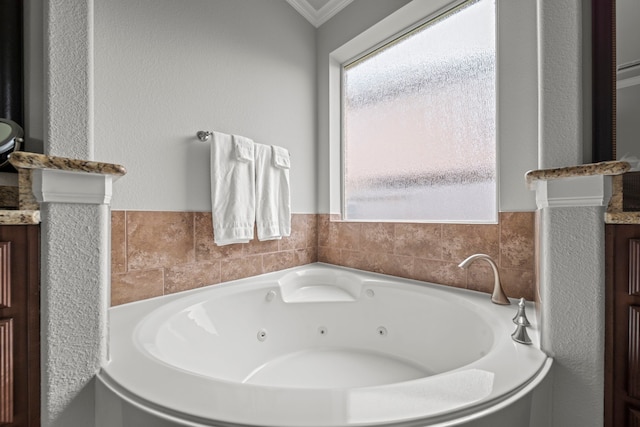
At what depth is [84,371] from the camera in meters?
0.65

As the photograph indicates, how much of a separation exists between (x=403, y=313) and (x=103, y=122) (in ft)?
5.63

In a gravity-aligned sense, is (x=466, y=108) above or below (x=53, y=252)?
above

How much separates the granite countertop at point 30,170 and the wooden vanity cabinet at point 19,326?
28 millimetres

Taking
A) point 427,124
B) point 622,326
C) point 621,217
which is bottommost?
point 622,326

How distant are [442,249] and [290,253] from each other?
3.34 feet

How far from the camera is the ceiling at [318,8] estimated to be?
1938 mm

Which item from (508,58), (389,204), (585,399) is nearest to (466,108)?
(508,58)

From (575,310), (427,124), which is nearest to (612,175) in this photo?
(575,310)

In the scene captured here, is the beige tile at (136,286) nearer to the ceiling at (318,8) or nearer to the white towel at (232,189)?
the white towel at (232,189)

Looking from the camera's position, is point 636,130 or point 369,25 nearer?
point 636,130

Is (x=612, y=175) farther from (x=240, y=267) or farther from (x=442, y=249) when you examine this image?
(x=240, y=267)

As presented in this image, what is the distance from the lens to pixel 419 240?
1.54 metres

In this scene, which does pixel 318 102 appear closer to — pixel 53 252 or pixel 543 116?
pixel 543 116

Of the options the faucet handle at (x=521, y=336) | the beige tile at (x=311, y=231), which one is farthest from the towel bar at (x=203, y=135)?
the faucet handle at (x=521, y=336)
